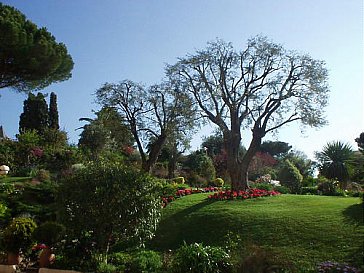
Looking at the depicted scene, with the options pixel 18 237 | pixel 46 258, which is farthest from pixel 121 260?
pixel 18 237

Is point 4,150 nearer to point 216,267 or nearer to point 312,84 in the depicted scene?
point 312,84

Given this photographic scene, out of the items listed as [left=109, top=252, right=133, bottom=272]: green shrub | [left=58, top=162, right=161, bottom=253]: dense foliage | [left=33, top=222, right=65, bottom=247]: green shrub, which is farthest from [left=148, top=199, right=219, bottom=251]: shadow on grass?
[left=33, top=222, right=65, bottom=247]: green shrub

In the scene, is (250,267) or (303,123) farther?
(303,123)

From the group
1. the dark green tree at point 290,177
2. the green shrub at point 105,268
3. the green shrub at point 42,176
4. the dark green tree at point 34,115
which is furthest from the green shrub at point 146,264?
the dark green tree at point 34,115

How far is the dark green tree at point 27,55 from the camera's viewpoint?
68.2 feet

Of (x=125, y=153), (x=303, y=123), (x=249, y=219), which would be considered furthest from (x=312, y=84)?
(x=125, y=153)

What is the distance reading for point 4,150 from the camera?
78.3 ft

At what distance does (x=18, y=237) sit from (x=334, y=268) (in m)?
6.60

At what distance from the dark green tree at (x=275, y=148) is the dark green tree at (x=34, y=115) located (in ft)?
80.6

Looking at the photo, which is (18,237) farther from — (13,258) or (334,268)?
(334,268)

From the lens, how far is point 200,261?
24.9 feet

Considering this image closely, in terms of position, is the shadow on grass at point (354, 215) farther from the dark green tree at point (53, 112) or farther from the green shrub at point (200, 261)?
the dark green tree at point (53, 112)

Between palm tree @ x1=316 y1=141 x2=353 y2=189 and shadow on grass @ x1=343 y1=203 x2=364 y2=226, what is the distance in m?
11.1

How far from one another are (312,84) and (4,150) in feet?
59.2
